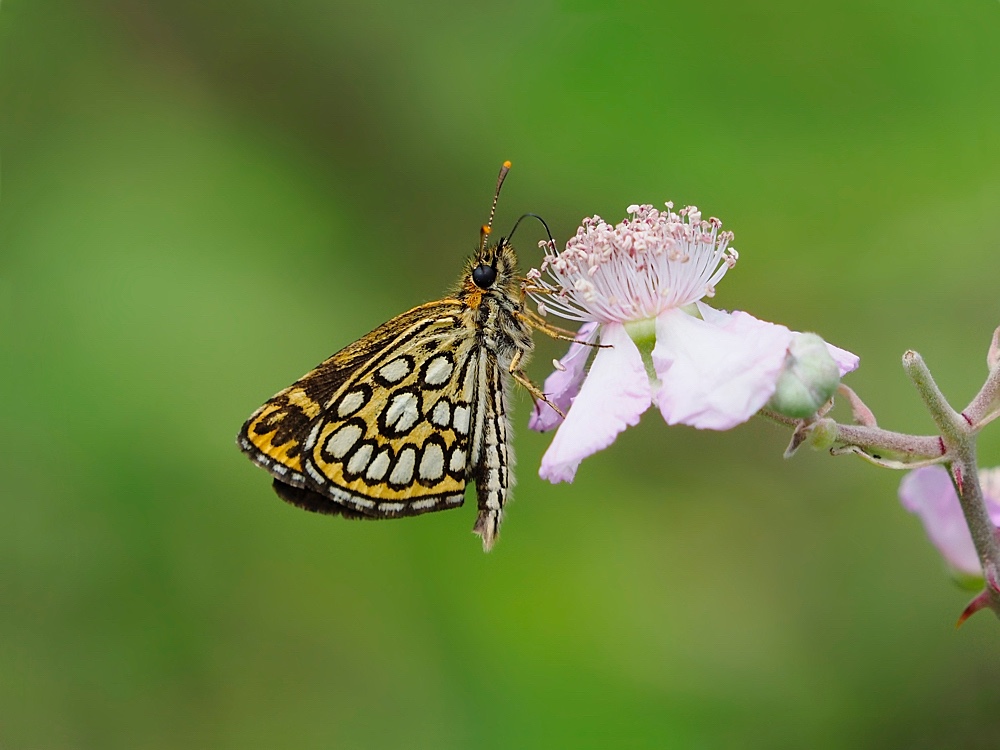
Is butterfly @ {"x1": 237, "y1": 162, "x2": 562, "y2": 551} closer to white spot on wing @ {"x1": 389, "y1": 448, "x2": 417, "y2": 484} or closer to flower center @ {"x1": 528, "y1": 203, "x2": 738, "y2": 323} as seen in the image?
white spot on wing @ {"x1": 389, "y1": 448, "x2": 417, "y2": 484}

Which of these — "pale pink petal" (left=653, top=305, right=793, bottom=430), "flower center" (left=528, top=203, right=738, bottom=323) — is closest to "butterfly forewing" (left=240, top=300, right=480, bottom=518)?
"flower center" (left=528, top=203, right=738, bottom=323)

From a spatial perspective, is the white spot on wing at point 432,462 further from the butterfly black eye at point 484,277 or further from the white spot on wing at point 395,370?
the butterfly black eye at point 484,277

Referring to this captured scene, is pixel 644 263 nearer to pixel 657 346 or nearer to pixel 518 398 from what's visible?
pixel 657 346

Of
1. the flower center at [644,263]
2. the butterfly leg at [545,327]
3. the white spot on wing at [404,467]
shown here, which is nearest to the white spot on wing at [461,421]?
the white spot on wing at [404,467]

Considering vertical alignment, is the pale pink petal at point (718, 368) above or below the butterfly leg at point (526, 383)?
below

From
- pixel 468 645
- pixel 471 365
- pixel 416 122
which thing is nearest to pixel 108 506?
pixel 468 645

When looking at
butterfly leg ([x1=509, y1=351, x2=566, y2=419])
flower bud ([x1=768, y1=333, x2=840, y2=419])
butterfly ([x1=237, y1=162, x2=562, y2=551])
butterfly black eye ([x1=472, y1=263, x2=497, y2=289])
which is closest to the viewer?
flower bud ([x1=768, y1=333, x2=840, y2=419])
